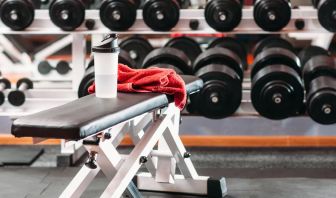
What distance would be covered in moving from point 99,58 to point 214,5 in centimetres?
152

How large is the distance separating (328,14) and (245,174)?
102cm

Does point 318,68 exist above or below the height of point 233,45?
above

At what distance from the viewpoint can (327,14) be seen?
3.57 metres

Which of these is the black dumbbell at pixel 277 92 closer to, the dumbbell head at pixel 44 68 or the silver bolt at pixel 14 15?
the silver bolt at pixel 14 15

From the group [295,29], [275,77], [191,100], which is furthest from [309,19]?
[191,100]

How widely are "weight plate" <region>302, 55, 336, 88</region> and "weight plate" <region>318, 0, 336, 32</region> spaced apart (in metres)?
0.20

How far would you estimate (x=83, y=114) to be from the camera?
197 centimetres

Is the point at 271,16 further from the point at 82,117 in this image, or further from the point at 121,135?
the point at 82,117

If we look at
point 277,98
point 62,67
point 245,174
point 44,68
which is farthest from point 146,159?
point 44,68

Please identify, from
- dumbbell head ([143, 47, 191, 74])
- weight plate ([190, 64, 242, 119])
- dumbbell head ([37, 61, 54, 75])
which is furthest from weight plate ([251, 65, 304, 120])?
dumbbell head ([37, 61, 54, 75])

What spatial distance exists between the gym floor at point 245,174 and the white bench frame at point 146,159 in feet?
0.28

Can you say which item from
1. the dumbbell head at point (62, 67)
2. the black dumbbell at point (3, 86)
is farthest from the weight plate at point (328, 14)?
the dumbbell head at point (62, 67)

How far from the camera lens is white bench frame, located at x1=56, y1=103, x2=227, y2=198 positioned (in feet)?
7.21

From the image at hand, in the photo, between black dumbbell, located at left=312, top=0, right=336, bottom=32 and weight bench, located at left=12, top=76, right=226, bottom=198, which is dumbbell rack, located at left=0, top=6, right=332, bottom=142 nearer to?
black dumbbell, located at left=312, top=0, right=336, bottom=32
